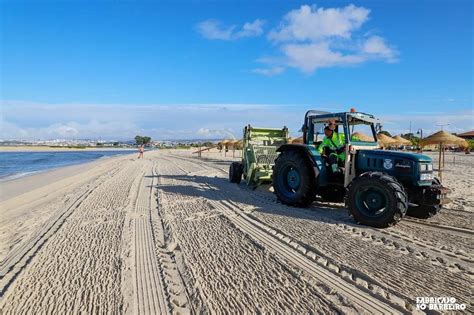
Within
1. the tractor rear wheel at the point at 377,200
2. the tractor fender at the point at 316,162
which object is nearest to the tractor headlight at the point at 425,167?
the tractor rear wheel at the point at 377,200

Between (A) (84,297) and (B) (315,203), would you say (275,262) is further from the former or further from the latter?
(B) (315,203)

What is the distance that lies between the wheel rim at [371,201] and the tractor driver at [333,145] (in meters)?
1.01

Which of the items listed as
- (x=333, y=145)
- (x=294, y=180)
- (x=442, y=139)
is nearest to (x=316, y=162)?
(x=333, y=145)

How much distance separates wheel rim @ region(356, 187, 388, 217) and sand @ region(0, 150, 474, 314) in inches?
12.4

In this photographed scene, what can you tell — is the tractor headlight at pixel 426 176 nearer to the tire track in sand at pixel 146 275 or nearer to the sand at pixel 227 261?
the sand at pixel 227 261

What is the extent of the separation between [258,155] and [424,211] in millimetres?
4689

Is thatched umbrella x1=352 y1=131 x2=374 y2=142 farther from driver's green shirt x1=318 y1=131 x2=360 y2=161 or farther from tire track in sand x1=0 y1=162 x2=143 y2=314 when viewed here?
tire track in sand x1=0 y1=162 x2=143 y2=314

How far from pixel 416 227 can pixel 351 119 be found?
215 cm

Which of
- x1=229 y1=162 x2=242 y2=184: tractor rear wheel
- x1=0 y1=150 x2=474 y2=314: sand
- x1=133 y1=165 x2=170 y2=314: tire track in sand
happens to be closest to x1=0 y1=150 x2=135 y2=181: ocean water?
x1=229 y1=162 x2=242 y2=184: tractor rear wheel

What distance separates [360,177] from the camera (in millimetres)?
5406

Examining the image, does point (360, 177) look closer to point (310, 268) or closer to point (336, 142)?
point (336, 142)

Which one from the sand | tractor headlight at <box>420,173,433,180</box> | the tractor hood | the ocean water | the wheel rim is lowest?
the ocean water

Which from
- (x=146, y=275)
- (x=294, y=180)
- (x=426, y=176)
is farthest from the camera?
(x=294, y=180)

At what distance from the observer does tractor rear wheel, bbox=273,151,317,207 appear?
6453mm
